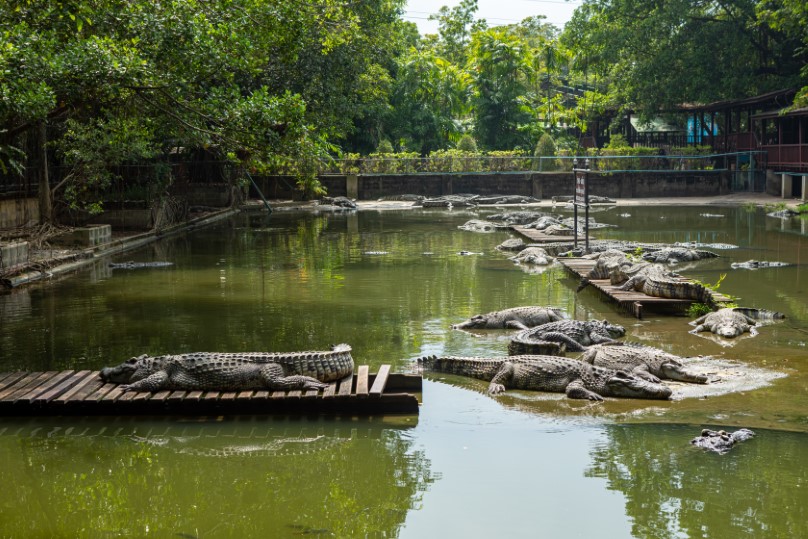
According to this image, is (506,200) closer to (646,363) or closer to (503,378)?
(646,363)

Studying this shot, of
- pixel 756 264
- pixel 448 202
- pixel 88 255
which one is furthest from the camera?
pixel 448 202

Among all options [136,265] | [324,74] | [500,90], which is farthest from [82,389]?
[500,90]

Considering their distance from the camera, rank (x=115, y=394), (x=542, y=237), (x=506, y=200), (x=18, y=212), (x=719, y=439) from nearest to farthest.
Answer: (x=719, y=439), (x=115, y=394), (x=18, y=212), (x=542, y=237), (x=506, y=200)

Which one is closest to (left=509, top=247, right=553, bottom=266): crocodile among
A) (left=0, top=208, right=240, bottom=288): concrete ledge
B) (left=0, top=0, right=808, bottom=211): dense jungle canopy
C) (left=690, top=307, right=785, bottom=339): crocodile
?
(left=0, top=0, right=808, bottom=211): dense jungle canopy

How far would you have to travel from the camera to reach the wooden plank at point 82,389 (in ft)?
25.2

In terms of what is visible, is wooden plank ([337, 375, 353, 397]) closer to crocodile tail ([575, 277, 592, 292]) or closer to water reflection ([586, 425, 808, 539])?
water reflection ([586, 425, 808, 539])

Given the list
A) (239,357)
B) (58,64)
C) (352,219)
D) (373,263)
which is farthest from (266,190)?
(239,357)

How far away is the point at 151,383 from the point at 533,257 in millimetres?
10762

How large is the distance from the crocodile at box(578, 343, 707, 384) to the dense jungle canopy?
6.29 m

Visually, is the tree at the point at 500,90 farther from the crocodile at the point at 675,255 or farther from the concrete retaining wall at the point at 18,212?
the concrete retaining wall at the point at 18,212

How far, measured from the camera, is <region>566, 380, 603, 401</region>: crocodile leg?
8.09m

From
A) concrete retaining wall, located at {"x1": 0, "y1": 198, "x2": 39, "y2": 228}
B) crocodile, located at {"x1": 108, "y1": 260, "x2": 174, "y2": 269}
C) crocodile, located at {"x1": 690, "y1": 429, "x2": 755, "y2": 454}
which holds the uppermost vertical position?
concrete retaining wall, located at {"x1": 0, "y1": 198, "x2": 39, "y2": 228}

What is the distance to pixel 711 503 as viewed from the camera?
234 inches

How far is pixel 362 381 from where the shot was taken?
8.07 metres
